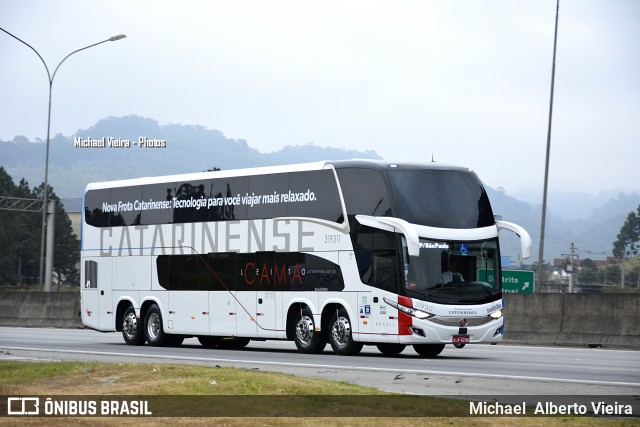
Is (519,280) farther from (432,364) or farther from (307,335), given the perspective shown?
(432,364)

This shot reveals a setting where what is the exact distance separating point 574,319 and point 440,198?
8044 mm

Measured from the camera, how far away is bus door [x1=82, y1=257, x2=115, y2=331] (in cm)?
3061

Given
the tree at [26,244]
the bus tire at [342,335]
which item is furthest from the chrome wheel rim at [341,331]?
the tree at [26,244]

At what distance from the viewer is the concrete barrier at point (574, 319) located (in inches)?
1139

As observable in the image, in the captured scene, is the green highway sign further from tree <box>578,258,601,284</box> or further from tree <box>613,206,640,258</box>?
tree <box>578,258,601,284</box>

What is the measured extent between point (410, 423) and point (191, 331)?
16.9 metres

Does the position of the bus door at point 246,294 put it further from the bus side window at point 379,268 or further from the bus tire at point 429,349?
the bus tire at point 429,349

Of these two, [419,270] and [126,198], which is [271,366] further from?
[126,198]

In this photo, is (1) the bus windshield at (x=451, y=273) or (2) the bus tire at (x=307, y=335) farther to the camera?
(2) the bus tire at (x=307, y=335)

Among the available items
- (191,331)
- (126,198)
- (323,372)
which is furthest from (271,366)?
(126,198)

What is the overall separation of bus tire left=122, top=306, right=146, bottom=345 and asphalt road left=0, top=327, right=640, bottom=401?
1.31 ft

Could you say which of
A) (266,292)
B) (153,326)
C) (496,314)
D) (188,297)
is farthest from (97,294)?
(496,314)

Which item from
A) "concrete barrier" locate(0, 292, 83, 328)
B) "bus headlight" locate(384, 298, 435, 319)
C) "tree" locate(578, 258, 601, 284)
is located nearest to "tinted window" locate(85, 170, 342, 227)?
"bus headlight" locate(384, 298, 435, 319)

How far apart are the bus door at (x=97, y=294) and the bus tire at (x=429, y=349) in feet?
29.1
